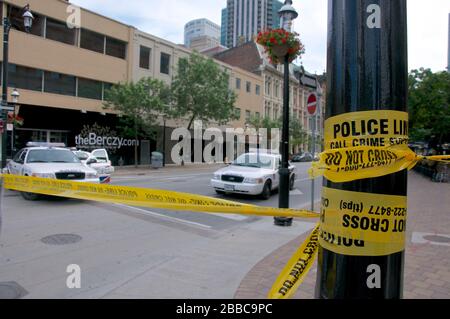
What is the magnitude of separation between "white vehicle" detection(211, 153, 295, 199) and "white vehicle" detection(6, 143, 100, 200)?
159 inches

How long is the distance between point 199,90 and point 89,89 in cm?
914

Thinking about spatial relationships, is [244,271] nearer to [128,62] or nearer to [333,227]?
[333,227]

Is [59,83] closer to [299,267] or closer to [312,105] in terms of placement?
[312,105]

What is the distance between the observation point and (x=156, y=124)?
29062mm

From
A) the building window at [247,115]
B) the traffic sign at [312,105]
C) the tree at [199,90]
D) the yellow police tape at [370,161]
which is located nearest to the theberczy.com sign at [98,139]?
the tree at [199,90]

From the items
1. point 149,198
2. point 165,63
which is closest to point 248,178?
point 149,198

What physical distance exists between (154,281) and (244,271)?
1231mm

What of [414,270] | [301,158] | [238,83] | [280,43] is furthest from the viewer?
[301,158]

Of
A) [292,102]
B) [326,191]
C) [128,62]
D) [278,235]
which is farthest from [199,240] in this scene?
[292,102]

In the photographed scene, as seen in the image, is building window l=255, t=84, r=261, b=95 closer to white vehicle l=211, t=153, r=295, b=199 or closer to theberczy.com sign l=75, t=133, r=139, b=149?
theberczy.com sign l=75, t=133, r=139, b=149

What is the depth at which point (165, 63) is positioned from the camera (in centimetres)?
3500

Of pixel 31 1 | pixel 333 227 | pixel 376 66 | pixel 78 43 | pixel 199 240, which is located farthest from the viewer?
pixel 78 43

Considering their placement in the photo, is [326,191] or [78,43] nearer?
[326,191]

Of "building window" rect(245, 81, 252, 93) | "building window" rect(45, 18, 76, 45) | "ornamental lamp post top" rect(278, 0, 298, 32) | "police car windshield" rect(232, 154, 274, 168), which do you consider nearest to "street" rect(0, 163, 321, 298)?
"ornamental lamp post top" rect(278, 0, 298, 32)
